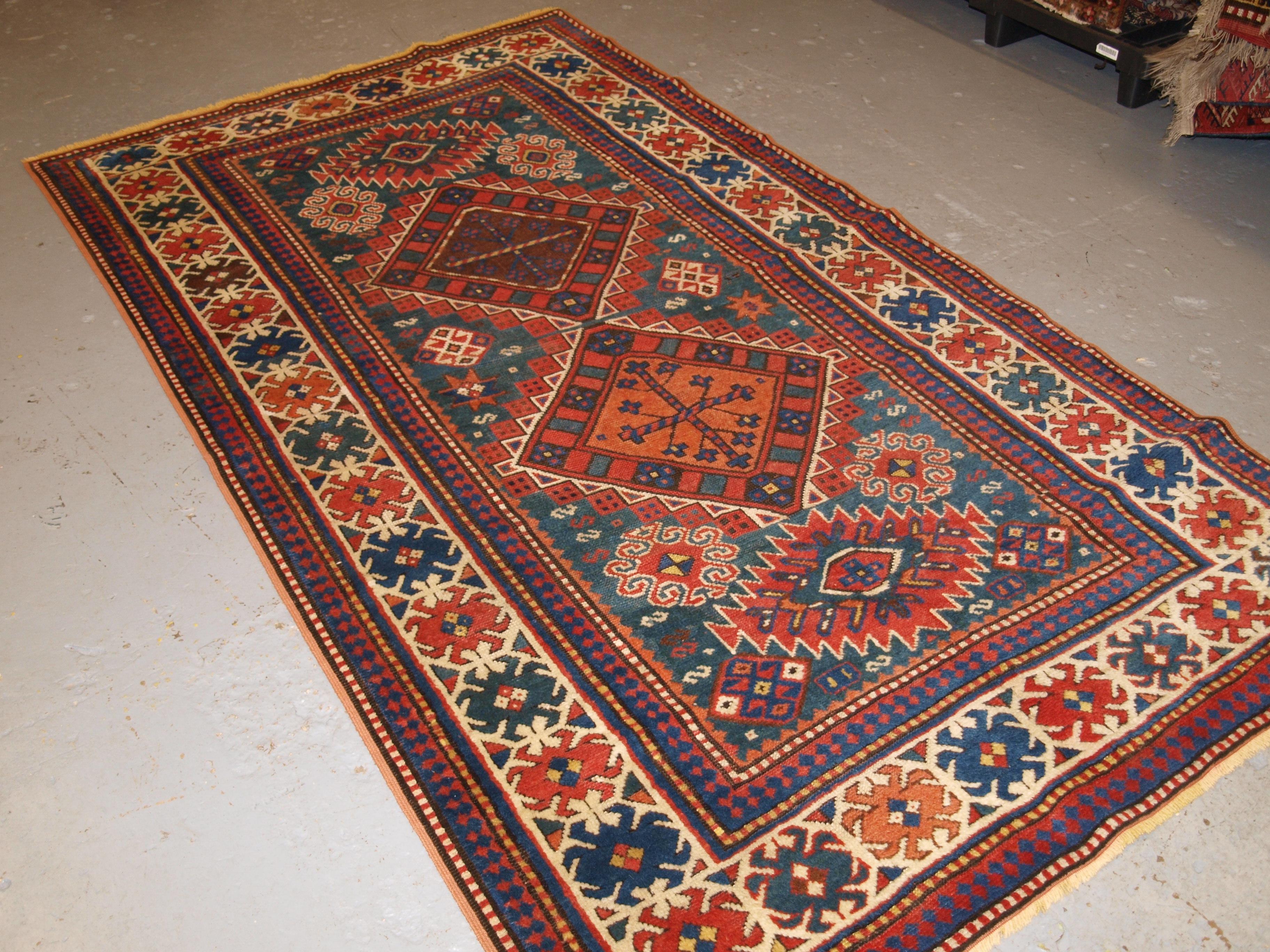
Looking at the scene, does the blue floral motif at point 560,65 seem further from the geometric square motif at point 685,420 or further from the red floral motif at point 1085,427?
the red floral motif at point 1085,427

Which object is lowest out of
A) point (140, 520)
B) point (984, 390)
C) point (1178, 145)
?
point (140, 520)

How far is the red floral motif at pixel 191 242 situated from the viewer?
342 cm

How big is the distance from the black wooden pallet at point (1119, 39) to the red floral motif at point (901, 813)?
284 centimetres

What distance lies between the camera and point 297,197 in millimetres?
3650

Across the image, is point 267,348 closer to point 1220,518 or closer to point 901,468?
point 901,468

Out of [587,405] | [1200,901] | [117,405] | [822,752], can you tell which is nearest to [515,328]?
[587,405]

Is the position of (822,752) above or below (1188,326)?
below

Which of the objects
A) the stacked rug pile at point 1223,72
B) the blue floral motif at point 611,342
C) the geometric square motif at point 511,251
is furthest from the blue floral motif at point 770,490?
the stacked rug pile at point 1223,72

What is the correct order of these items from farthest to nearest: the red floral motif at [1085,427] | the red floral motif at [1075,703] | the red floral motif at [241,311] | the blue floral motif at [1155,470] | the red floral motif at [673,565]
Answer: the red floral motif at [241,311]
the red floral motif at [1085,427]
the blue floral motif at [1155,470]
the red floral motif at [673,565]
the red floral motif at [1075,703]

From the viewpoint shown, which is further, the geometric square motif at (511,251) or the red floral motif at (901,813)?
the geometric square motif at (511,251)

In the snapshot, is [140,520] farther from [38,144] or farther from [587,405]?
[38,144]

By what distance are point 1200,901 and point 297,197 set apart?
3226mm

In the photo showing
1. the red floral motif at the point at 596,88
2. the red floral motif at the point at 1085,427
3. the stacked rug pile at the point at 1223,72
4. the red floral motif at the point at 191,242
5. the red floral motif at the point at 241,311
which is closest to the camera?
the red floral motif at the point at 1085,427

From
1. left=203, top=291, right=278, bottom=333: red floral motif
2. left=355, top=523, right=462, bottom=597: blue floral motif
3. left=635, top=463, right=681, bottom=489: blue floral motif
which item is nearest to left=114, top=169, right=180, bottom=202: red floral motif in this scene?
left=203, top=291, right=278, bottom=333: red floral motif
